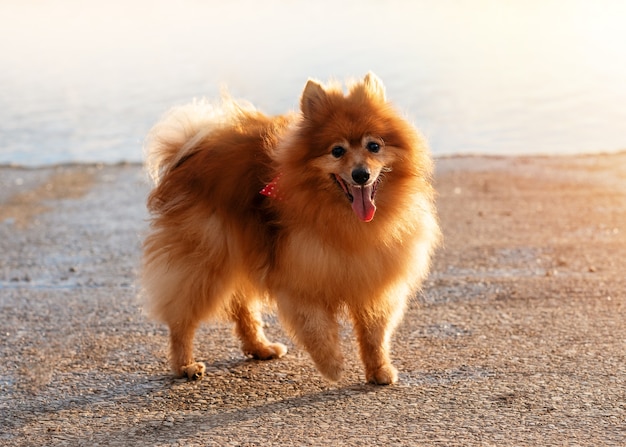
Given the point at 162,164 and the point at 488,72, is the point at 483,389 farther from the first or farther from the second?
the point at 488,72

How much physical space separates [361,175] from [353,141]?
0.86 ft

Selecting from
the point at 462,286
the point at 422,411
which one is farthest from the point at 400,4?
the point at 422,411

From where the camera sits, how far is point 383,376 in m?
5.13

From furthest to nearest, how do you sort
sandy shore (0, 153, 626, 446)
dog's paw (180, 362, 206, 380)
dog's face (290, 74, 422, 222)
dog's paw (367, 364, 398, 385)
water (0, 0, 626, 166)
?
water (0, 0, 626, 166)
dog's paw (180, 362, 206, 380)
dog's paw (367, 364, 398, 385)
dog's face (290, 74, 422, 222)
sandy shore (0, 153, 626, 446)

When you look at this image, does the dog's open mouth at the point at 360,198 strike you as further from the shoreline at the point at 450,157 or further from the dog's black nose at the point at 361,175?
the shoreline at the point at 450,157

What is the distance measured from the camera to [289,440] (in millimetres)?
4367

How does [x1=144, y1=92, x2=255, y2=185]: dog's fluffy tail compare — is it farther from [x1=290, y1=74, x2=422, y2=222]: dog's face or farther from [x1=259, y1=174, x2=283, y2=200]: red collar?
[x1=290, y1=74, x2=422, y2=222]: dog's face

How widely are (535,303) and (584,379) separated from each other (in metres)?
1.68

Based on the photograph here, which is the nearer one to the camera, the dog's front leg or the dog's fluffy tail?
the dog's front leg

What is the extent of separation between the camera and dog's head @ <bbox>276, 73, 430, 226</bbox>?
15.4 ft

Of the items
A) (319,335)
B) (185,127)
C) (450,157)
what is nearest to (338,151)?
(319,335)

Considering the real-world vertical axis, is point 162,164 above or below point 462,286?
above

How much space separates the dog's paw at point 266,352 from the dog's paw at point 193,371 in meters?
0.45

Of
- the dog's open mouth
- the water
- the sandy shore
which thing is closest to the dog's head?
the dog's open mouth
